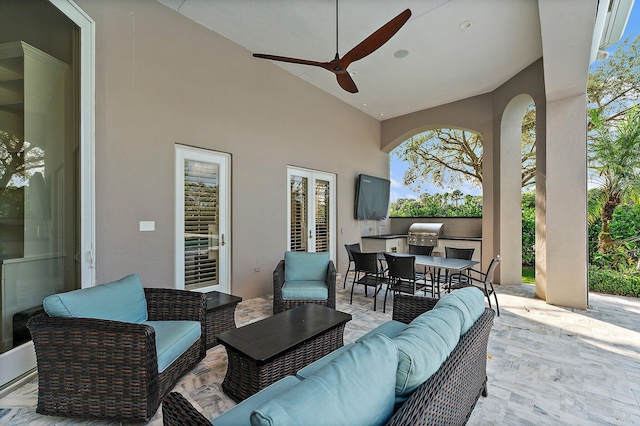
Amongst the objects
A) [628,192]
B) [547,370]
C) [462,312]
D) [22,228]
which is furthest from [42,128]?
[628,192]

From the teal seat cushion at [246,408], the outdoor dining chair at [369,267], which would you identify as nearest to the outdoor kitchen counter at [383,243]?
the outdoor dining chair at [369,267]

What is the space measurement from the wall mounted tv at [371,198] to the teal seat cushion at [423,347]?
4.97 m

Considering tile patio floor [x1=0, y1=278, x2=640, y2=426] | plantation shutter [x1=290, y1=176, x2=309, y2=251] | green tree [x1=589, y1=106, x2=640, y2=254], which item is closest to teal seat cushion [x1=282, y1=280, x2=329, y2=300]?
tile patio floor [x1=0, y1=278, x2=640, y2=426]

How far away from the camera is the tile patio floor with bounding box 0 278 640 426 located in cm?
182

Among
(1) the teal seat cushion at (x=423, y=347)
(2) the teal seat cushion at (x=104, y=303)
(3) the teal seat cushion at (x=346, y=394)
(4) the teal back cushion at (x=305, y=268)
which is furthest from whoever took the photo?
(4) the teal back cushion at (x=305, y=268)

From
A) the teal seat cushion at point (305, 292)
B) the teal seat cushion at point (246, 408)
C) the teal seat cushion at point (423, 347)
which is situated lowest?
the teal seat cushion at point (305, 292)

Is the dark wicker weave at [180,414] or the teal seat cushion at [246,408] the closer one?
the dark wicker weave at [180,414]

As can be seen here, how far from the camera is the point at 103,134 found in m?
2.88

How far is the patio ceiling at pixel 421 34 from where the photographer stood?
10.7 feet

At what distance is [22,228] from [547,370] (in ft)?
15.1

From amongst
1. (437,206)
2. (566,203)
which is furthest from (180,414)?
(437,206)

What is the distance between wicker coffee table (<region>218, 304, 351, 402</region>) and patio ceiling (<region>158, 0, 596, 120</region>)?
352 centimetres

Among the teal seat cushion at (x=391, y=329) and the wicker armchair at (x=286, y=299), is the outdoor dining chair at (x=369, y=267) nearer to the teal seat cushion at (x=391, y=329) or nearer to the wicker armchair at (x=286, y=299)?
the wicker armchair at (x=286, y=299)

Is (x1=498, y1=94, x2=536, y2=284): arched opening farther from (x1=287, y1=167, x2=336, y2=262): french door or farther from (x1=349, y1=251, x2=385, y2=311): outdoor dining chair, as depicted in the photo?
(x1=287, y1=167, x2=336, y2=262): french door
